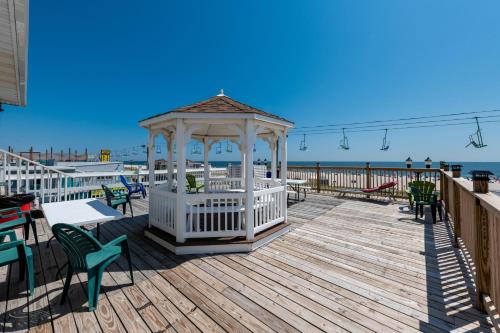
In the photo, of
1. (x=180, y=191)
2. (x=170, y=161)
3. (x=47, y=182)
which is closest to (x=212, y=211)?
(x=180, y=191)

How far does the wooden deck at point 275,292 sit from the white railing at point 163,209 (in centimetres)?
39

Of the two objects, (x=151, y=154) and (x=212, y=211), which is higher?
(x=151, y=154)

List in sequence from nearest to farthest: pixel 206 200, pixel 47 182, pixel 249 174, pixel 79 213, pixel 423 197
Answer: pixel 79 213 < pixel 249 174 < pixel 206 200 < pixel 423 197 < pixel 47 182

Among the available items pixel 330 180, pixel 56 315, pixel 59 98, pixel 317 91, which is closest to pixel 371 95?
Result: pixel 317 91

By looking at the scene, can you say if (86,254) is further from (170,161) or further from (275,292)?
(170,161)

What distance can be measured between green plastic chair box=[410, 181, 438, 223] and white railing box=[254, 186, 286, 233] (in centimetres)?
345

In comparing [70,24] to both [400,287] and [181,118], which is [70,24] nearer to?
[181,118]

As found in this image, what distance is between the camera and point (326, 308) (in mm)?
1937

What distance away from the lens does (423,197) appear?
5121 millimetres

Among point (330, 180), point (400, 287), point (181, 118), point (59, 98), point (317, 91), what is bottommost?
point (400, 287)

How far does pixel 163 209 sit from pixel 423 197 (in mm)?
6070

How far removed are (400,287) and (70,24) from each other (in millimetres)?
13545

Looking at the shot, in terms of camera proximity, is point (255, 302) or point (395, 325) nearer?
point (395, 325)

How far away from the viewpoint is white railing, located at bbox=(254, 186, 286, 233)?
3701 mm
